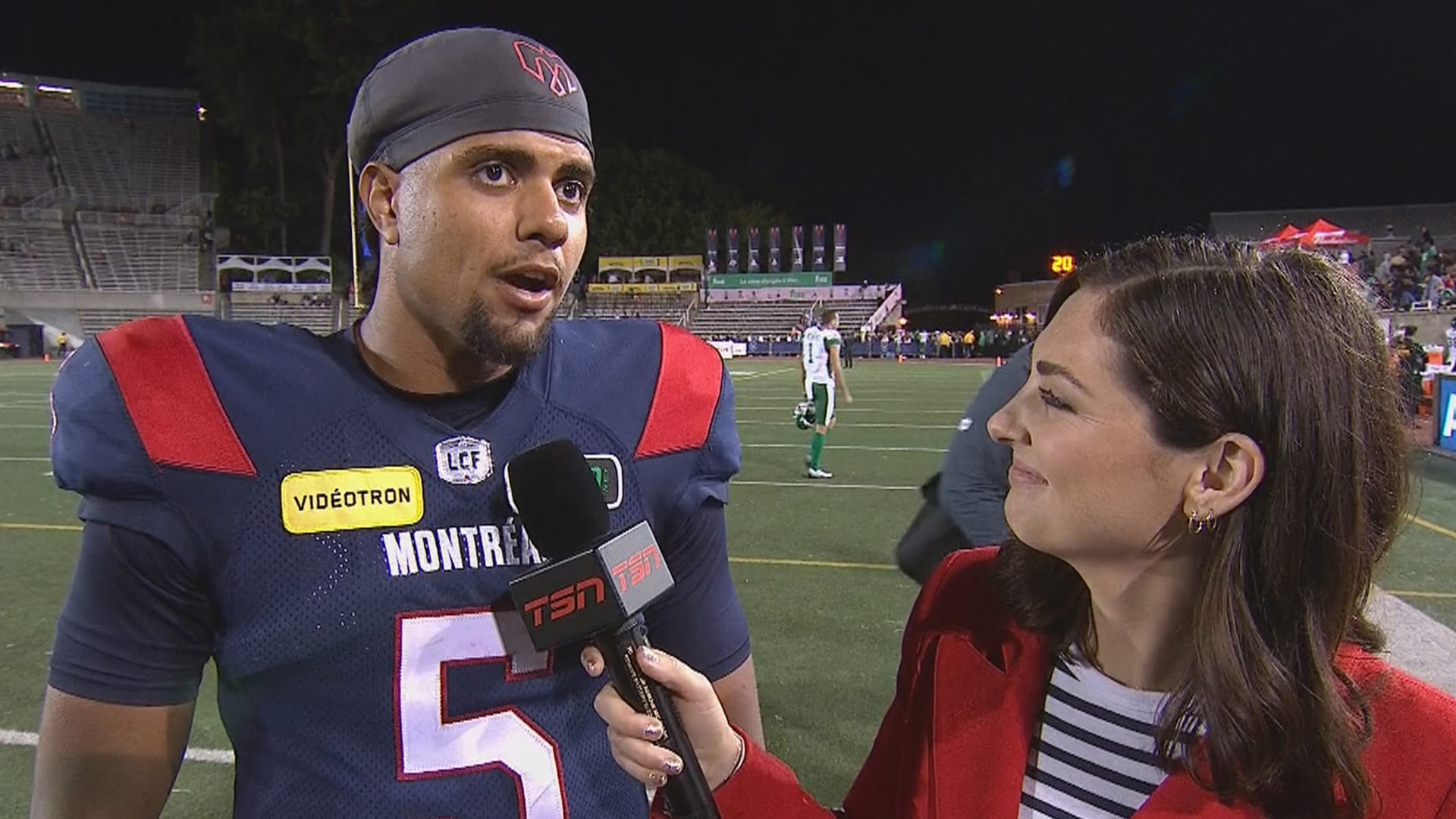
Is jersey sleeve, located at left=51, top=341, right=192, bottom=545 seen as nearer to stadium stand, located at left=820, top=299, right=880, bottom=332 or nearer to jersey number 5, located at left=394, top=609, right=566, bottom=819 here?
jersey number 5, located at left=394, top=609, right=566, bottom=819

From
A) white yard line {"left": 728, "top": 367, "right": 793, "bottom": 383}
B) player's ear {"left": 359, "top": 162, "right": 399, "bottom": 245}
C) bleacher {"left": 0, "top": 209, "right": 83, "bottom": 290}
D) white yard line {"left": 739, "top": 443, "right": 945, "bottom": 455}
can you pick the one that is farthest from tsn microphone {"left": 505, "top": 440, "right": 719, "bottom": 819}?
bleacher {"left": 0, "top": 209, "right": 83, "bottom": 290}

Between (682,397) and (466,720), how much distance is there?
56 centimetres

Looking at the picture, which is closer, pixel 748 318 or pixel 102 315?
pixel 102 315

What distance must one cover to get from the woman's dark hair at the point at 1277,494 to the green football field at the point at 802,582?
24cm

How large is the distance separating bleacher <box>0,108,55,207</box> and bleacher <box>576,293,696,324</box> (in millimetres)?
23576

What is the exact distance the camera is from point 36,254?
38.3 m

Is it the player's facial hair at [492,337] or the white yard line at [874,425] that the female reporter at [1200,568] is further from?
the white yard line at [874,425]

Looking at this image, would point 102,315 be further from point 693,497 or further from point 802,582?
point 693,497

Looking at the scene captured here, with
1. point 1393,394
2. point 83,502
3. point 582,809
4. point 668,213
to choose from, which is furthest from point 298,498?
point 668,213

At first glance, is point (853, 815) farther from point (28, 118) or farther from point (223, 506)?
→ point (28, 118)

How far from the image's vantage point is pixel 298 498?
1213mm

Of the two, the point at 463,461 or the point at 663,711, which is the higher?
the point at 463,461

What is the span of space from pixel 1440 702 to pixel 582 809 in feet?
3.64

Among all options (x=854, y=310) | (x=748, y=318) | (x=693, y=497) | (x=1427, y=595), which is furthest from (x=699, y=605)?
(x=748, y=318)
